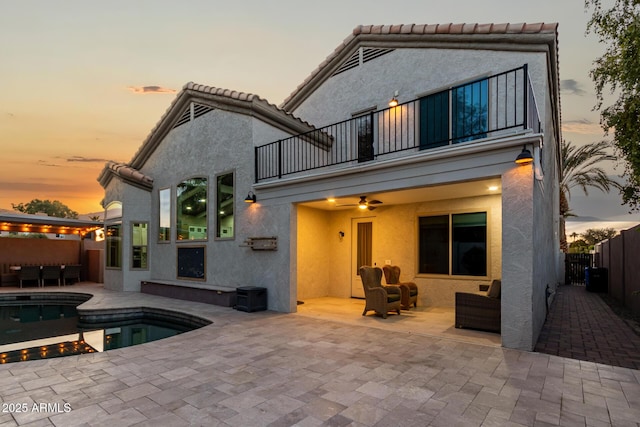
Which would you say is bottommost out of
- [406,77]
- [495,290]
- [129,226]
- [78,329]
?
[78,329]

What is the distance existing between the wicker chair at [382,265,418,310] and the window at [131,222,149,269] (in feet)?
29.4

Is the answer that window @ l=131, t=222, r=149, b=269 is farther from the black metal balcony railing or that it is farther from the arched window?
the black metal balcony railing

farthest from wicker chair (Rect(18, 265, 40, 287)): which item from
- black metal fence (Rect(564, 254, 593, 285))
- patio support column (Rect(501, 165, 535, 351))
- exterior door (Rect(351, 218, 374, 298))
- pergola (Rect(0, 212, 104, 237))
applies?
black metal fence (Rect(564, 254, 593, 285))

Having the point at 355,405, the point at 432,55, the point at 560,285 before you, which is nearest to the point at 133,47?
the point at 432,55

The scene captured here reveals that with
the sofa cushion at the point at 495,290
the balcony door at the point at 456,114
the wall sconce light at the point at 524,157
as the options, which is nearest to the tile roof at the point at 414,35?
the balcony door at the point at 456,114

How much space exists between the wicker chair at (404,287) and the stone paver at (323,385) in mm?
2630

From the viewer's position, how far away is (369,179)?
710 centimetres

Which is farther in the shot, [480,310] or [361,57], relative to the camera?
[361,57]

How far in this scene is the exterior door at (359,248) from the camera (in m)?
10.2

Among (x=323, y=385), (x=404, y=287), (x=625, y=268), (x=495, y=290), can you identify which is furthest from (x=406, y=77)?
(x=625, y=268)

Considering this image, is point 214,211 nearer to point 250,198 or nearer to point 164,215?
point 250,198

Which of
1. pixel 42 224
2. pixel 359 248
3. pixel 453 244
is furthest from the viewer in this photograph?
pixel 42 224

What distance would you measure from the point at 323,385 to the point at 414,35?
8.74 meters

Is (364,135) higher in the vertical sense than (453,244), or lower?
higher
